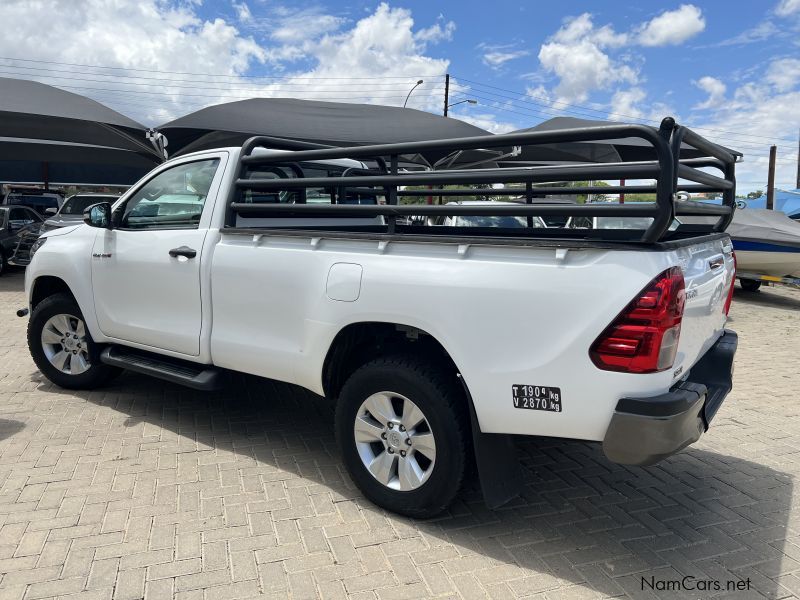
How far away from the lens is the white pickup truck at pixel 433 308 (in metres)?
2.49

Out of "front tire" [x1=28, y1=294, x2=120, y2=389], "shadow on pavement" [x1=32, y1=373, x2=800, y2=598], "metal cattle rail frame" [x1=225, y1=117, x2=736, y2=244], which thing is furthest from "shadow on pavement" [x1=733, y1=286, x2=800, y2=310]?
"front tire" [x1=28, y1=294, x2=120, y2=389]

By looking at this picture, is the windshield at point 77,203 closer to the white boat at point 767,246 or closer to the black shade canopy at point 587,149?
the black shade canopy at point 587,149

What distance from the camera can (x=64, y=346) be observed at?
503 cm

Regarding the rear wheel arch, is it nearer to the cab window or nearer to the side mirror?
the cab window

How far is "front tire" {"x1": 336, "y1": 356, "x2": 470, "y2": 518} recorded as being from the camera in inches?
116

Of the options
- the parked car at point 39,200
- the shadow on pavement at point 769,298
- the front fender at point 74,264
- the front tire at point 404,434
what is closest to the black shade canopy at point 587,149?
the shadow on pavement at point 769,298

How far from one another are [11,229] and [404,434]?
1371cm

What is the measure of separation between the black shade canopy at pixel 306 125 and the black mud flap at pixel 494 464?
32.9ft

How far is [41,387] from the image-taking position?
5242 millimetres

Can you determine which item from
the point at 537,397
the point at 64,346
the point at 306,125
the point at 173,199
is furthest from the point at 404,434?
the point at 306,125

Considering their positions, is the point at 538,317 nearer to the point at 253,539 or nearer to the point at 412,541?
the point at 412,541

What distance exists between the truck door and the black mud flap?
2006 mm

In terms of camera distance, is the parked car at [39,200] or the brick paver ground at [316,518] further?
the parked car at [39,200]

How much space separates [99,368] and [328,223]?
7.10 ft
